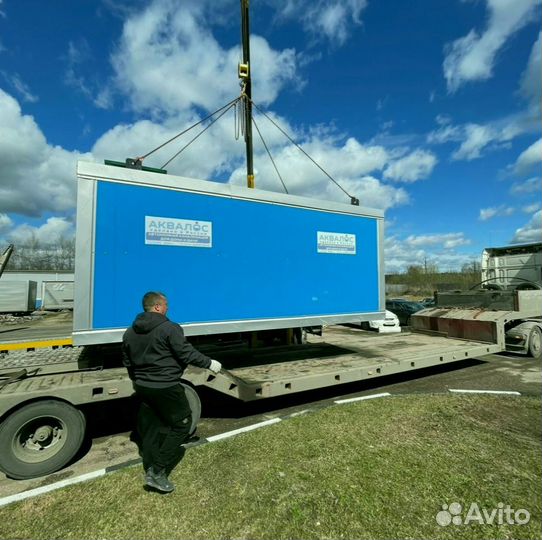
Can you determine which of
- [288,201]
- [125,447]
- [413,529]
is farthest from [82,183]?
[413,529]

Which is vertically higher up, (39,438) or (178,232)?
(178,232)

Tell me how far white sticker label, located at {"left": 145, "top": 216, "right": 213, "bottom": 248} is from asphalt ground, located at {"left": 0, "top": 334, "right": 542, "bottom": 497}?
256cm

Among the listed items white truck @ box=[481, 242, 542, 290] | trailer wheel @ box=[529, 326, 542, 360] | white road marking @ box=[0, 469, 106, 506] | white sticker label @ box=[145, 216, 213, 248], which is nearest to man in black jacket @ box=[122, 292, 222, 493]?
white road marking @ box=[0, 469, 106, 506]

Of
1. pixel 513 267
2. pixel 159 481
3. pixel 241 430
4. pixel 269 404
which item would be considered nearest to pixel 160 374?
pixel 159 481

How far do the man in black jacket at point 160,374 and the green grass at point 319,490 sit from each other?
292mm

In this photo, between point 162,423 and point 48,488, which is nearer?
point 48,488

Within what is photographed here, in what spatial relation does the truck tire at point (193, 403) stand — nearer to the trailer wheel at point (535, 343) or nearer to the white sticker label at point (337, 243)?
the white sticker label at point (337, 243)

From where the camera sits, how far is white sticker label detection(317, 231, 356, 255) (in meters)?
5.70

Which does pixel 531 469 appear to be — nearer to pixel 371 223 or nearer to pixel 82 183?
pixel 371 223

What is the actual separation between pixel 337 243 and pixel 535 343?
23.0 feet

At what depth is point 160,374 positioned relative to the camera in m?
3.20

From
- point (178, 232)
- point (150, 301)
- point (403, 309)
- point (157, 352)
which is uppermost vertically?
point (178, 232)

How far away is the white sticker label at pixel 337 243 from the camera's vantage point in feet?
18.7

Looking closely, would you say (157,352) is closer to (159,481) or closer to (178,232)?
(159,481)
